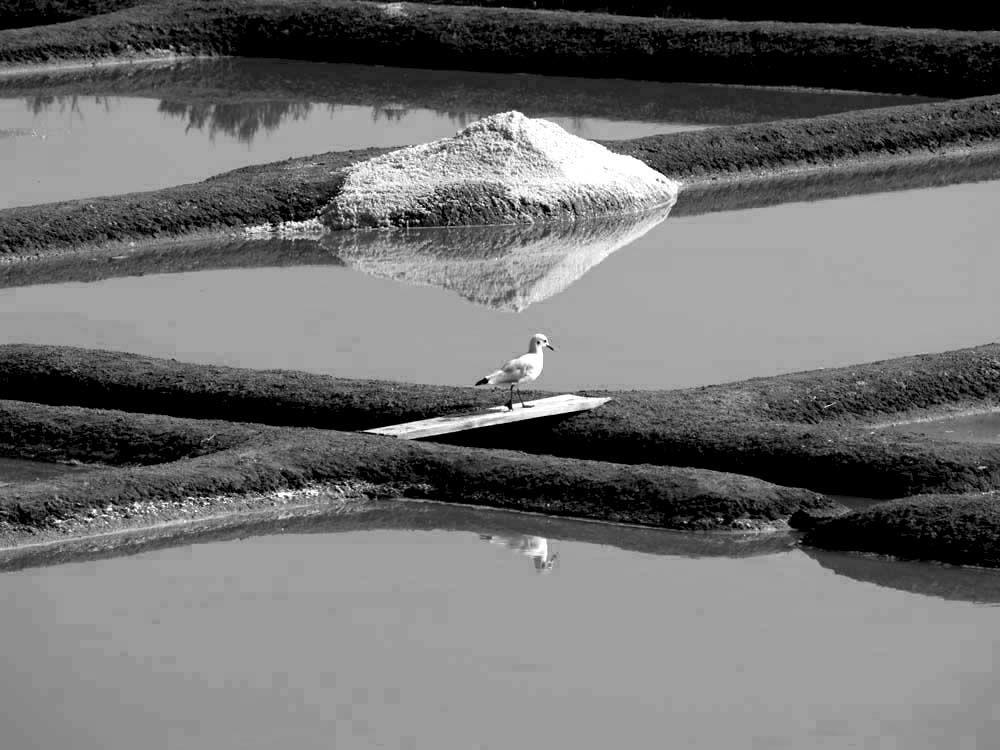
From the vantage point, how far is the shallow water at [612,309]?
17.9 meters

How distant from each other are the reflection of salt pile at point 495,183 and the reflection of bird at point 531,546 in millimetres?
10514

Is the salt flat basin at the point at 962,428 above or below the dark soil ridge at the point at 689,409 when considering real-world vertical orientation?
below

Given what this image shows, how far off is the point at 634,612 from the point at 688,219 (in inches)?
494

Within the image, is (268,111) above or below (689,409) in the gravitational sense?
below

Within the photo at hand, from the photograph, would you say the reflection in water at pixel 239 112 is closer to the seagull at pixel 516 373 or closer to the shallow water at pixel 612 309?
the shallow water at pixel 612 309

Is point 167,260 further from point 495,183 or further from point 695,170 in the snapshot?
point 695,170

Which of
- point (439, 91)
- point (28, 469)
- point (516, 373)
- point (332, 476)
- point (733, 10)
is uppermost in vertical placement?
point (733, 10)

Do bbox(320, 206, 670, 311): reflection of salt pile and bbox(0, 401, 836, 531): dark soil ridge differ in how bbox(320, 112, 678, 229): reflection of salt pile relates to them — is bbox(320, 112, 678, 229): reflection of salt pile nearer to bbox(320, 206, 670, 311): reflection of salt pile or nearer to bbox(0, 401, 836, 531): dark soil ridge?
bbox(320, 206, 670, 311): reflection of salt pile

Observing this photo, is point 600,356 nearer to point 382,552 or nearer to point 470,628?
point 382,552

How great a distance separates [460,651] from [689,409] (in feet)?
15.7

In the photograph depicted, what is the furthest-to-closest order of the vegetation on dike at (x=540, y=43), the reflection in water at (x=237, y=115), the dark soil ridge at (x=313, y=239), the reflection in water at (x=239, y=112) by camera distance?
the vegetation on dike at (x=540, y=43) → the reflection in water at (x=237, y=115) → the reflection in water at (x=239, y=112) → the dark soil ridge at (x=313, y=239)

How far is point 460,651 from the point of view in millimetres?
11328

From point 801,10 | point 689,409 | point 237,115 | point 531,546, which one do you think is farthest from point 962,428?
point 801,10

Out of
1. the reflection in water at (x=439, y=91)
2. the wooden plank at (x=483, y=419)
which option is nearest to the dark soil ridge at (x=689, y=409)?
the wooden plank at (x=483, y=419)
